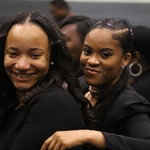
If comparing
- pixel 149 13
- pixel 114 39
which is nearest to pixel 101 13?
pixel 149 13

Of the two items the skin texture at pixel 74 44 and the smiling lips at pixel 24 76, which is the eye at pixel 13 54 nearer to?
the smiling lips at pixel 24 76

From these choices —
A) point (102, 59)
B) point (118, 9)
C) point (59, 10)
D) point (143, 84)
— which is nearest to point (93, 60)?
point (102, 59)

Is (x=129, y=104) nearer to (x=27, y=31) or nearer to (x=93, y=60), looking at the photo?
(x=93, y=60)

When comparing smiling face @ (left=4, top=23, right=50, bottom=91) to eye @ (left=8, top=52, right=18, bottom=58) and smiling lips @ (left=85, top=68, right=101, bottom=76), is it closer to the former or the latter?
eye @ (left=8, top=52, right=18, bottom=58)

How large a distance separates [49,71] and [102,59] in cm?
32

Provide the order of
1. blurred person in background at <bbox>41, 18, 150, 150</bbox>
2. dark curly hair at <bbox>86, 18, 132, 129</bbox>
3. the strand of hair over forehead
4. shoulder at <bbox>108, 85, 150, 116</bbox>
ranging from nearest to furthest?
1. blurred person in background at <bbox>41, 18, 150, 150</bbox>
2. shoulder at <bbox>108, 85, 150, 116</bbox>
3. dark curly hair at <bbox>86, 18, 132, 129</bbox>
4. the strand of hair over forehead

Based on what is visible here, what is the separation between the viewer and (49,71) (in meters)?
1.71

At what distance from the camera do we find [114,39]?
6.44ft

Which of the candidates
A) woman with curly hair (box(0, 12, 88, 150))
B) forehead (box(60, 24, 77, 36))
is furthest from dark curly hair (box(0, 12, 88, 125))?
forehead (box(60, 24, 77, 36))

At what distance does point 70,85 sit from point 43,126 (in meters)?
0.25

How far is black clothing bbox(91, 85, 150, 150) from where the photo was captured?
1.55m

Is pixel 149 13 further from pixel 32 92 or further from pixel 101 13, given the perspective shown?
pixel 32 92

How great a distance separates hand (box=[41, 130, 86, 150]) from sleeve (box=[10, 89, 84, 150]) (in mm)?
50

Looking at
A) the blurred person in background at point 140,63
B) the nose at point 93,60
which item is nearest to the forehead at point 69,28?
the blurred person in background at point 140,63
